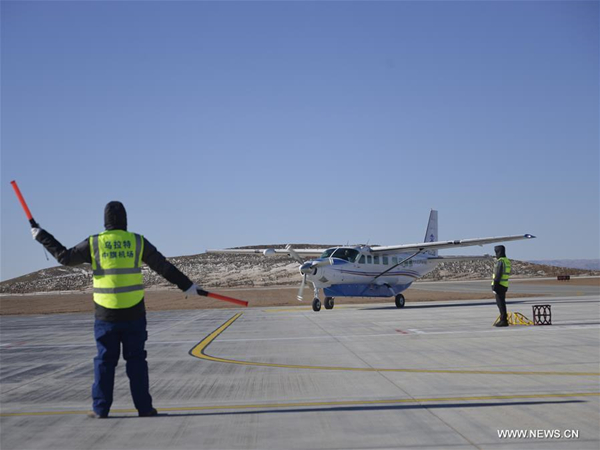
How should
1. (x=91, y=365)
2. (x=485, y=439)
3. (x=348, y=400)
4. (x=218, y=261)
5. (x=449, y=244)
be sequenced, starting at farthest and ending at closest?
(x=218, y=261)
(x=449, y=244)
(x=91, y=365)
(x=348, y=400)
(x=485, y=439)

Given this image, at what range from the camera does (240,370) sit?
10.1 m

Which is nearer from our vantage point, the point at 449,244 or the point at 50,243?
the point at 50,243

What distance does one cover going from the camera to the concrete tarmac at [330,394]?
570 cm

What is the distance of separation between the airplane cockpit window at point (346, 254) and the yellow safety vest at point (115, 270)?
2202cm

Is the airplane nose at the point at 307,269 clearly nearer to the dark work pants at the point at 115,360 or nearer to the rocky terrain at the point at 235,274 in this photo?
the dark work pants at the point at 115,360

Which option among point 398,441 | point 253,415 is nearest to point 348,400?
point 253,415

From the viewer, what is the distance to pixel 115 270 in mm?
6926

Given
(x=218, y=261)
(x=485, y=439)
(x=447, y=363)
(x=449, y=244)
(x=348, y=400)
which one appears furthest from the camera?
(x=218, y=261)

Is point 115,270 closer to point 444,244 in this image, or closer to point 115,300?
point 115,300

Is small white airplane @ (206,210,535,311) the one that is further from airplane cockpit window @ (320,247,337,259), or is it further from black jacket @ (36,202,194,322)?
black jacket @ (36,202,194,322)

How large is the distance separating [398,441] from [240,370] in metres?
4.96

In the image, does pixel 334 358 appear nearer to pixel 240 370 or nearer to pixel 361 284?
pixel 240 370

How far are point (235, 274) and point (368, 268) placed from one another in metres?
86.9

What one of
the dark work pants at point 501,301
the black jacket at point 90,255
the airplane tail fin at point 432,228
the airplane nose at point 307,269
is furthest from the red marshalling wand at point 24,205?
the airplane tail fin at point 432,228
